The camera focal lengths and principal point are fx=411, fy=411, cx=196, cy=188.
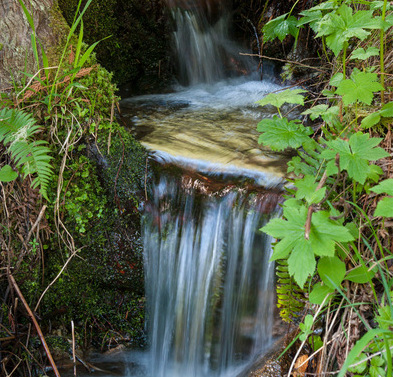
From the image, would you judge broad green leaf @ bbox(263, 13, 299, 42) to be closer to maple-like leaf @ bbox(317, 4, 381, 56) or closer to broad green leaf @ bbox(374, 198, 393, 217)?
maple-like leaf @ bbox(317, 4, 381, 56)

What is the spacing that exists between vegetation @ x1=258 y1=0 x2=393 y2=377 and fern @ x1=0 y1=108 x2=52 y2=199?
1.28 metres

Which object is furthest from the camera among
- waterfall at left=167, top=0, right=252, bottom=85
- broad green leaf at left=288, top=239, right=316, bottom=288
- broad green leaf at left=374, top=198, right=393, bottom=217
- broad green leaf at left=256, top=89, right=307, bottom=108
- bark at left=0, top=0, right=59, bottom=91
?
waterfall at left=167, top=0, right=252, bottom=85

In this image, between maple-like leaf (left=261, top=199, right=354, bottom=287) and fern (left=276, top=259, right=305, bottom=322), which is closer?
maple-like leaf (left=261, top=199, right=354, bottom=287)

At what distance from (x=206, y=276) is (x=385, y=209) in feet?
4.51

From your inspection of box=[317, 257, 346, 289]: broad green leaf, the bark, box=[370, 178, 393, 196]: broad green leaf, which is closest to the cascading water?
box=[317, 257, 346, 289]: broad green leaf

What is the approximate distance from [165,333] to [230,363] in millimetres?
504

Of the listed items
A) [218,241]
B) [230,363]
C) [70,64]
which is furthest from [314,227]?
[70,64]

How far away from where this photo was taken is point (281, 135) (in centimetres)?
217

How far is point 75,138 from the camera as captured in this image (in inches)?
106

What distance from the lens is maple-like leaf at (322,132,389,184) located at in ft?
5.77

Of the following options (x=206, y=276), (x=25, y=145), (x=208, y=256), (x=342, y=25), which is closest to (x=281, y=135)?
(x=342, y=25)

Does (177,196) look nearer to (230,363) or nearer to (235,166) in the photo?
(235,166)

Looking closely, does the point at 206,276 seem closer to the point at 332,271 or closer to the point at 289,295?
the point at 289,295

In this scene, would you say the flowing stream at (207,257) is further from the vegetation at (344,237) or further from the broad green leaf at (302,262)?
the broad green leaf at (302,262)
